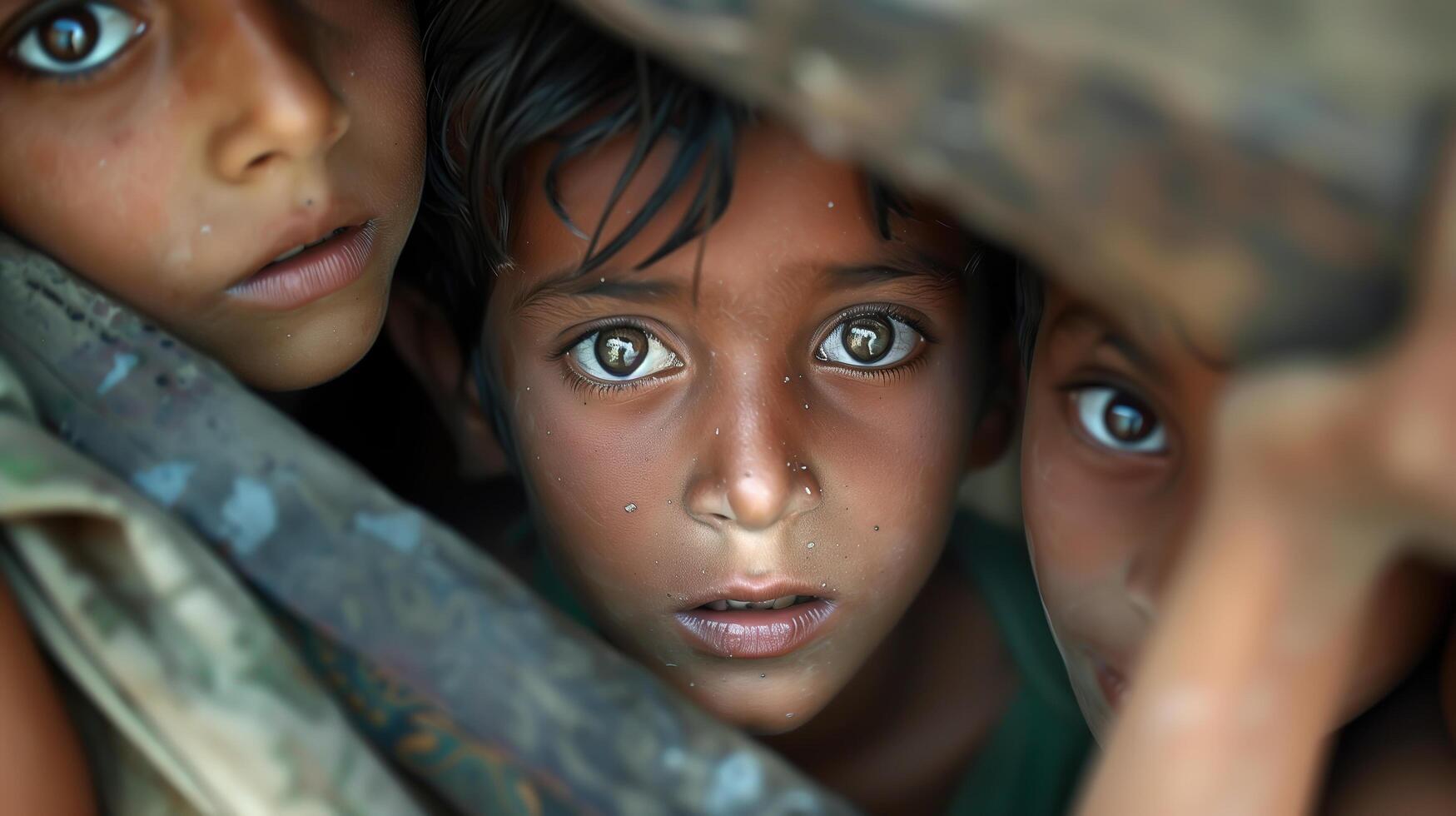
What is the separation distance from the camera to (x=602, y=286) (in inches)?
30.5

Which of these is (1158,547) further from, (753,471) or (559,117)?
(559,117)

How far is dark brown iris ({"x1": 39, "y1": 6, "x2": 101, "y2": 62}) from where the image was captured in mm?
686

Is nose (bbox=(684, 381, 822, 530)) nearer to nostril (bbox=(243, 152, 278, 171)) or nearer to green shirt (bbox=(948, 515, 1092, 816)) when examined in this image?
nostril (bbox=(243, 152, 278, 171))

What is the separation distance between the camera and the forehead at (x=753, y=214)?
2.41 ft

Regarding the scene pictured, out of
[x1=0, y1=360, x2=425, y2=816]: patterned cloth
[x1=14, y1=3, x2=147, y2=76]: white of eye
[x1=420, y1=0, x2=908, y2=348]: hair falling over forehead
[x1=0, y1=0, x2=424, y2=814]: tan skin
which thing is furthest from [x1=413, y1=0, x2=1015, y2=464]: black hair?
[x1=0, y1=360, x2=425, y2=816]: patterned cloth

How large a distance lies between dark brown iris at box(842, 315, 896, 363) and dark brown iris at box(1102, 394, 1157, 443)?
0.64 ft

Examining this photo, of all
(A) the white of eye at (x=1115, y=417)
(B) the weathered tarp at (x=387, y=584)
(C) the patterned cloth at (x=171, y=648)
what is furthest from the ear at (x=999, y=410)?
(C) the patterned cloth at (x=171, y=648)

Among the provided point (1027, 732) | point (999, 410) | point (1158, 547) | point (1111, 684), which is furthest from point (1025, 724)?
point (1158, 547)

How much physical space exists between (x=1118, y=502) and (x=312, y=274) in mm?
527

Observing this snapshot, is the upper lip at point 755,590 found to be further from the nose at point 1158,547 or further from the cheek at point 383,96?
the cheek at point 383,96

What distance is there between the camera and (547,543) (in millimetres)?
915

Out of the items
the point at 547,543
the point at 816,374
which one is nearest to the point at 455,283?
the point at 547,543

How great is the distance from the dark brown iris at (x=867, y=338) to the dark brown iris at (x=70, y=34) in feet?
1.65

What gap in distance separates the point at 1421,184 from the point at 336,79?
0.63 metres
